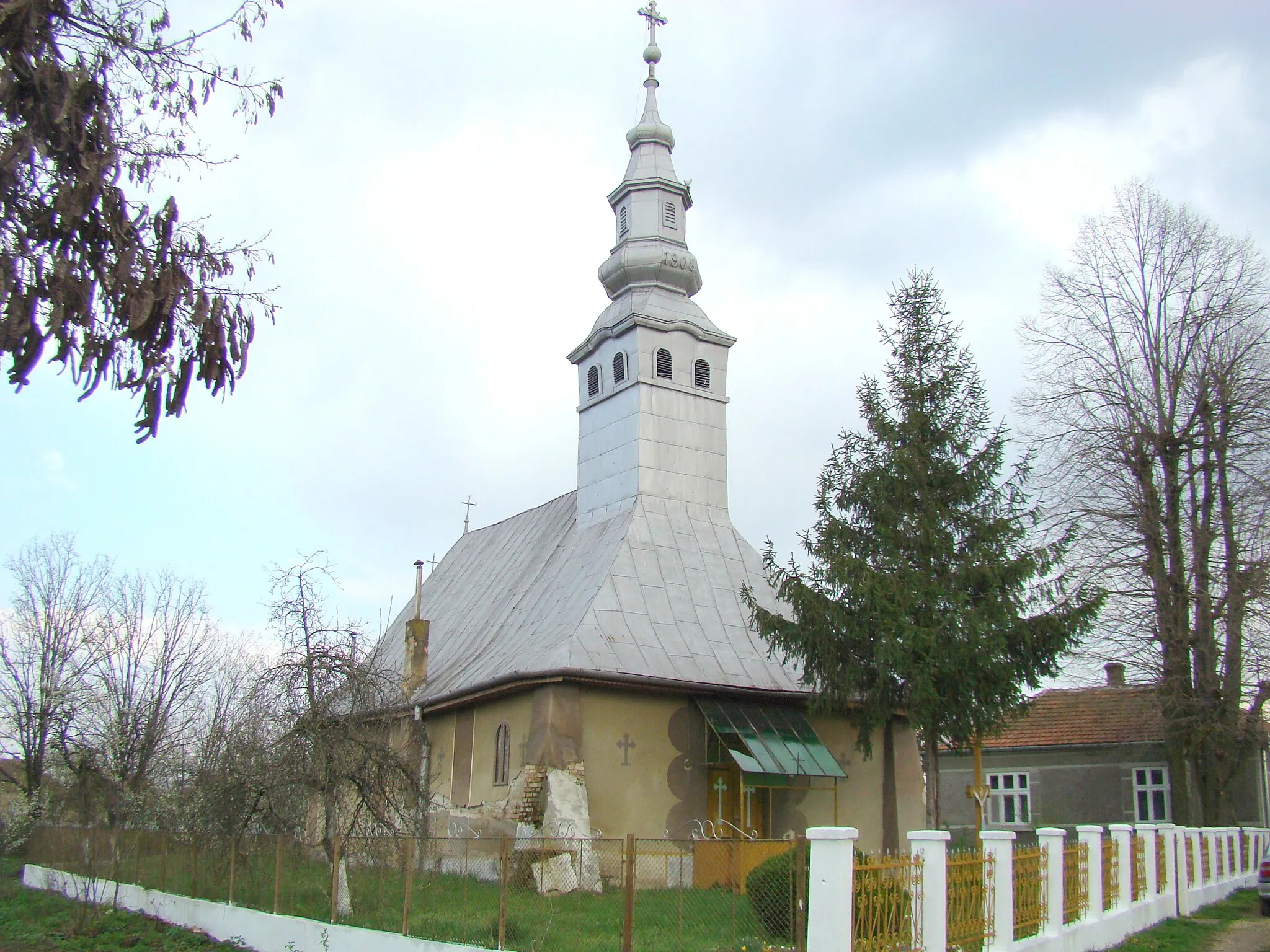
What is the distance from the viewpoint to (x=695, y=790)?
20.3 m

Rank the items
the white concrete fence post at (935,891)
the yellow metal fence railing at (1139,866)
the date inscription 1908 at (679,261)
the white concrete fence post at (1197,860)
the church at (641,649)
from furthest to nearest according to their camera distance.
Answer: the date inscription 1908 at (679,261) < the church at (641,649) < the white concrete fence post at (1197,860) < the yellow metal fence railing at (1139,866) < the white concrete fence post at (935,891)

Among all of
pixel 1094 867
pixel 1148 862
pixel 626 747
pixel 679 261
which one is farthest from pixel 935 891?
pixel 679 261

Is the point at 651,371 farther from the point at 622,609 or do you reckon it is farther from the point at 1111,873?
the point at 1111,873

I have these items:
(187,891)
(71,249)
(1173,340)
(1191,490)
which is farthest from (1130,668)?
(71,249)

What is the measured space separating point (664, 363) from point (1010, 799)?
649 inches

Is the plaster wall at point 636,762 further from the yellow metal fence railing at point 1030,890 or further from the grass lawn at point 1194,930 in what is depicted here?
the yellow metal fence railing at point 1030,890

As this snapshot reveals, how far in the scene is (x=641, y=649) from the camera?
2066 centimetres

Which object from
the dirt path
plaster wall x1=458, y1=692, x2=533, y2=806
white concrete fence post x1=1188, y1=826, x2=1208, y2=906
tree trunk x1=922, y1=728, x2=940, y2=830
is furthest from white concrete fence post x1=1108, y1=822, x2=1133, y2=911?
plaster wall x1=458, y1=692, x2=533, y2=806

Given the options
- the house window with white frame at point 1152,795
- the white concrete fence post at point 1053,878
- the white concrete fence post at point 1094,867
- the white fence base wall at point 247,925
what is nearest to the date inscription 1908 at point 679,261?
the white concrete fence post at point 1094,867

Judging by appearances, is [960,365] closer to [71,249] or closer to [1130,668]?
[1130,668]

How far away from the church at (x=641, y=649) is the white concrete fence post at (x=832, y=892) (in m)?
8.74

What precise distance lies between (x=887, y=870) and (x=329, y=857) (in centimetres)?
762

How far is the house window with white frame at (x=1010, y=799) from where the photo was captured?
32031mm

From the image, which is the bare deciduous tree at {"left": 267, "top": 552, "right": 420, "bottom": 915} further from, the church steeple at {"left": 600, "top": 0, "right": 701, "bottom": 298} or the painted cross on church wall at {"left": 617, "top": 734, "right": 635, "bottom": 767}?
the church steeple at {"left": 600, "top": 0, "right": 701, "bottom": 298}
